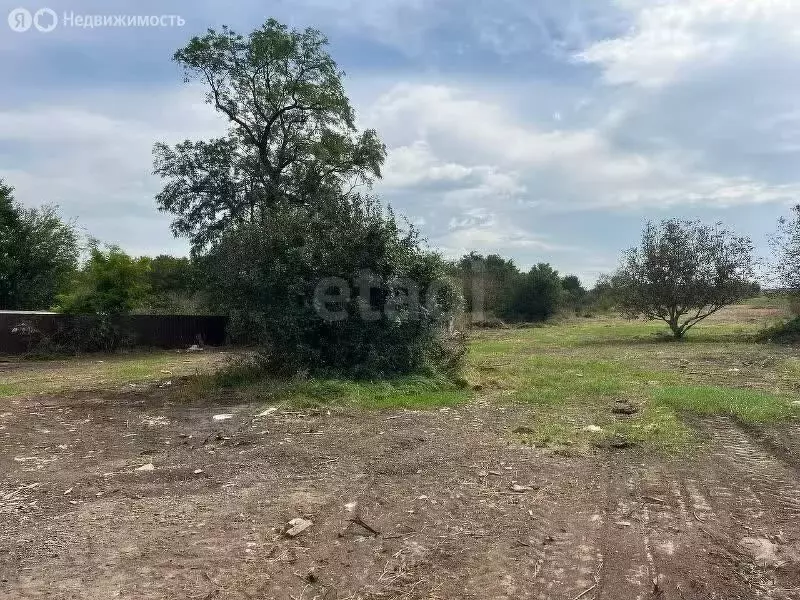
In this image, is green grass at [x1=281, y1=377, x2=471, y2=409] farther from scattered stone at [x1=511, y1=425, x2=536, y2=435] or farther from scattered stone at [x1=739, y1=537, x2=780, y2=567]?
scattered stone at [x1=739, y1=537, x2=780, y2=567]

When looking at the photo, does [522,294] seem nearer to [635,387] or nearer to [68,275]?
[68,275]

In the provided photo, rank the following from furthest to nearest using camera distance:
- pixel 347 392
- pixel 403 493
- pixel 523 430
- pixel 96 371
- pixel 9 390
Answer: pixel 96 371, pixel 9 390, pixel 347 392, pixel 523 430, pixel 403 493

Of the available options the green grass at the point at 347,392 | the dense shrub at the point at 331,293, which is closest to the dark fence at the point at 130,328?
the dense shrub at the point at 331,293

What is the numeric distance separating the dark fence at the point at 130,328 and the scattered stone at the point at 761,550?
20.2 meters

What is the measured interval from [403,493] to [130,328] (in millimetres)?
19400

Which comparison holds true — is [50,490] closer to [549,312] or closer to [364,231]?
[364,231]

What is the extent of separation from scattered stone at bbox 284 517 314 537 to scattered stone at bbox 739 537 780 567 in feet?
9.25

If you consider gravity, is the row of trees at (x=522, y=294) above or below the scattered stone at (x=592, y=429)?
above

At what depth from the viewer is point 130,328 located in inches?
874

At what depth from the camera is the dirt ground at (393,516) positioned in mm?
3576

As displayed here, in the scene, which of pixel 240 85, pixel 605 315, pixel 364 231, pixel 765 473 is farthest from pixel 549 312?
pixel 765 473

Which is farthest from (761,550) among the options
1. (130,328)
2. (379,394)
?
(130,328)

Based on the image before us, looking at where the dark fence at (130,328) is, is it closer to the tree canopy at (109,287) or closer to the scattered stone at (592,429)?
the tree canopy at (109,287)

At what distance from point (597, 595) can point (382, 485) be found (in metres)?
2.37
